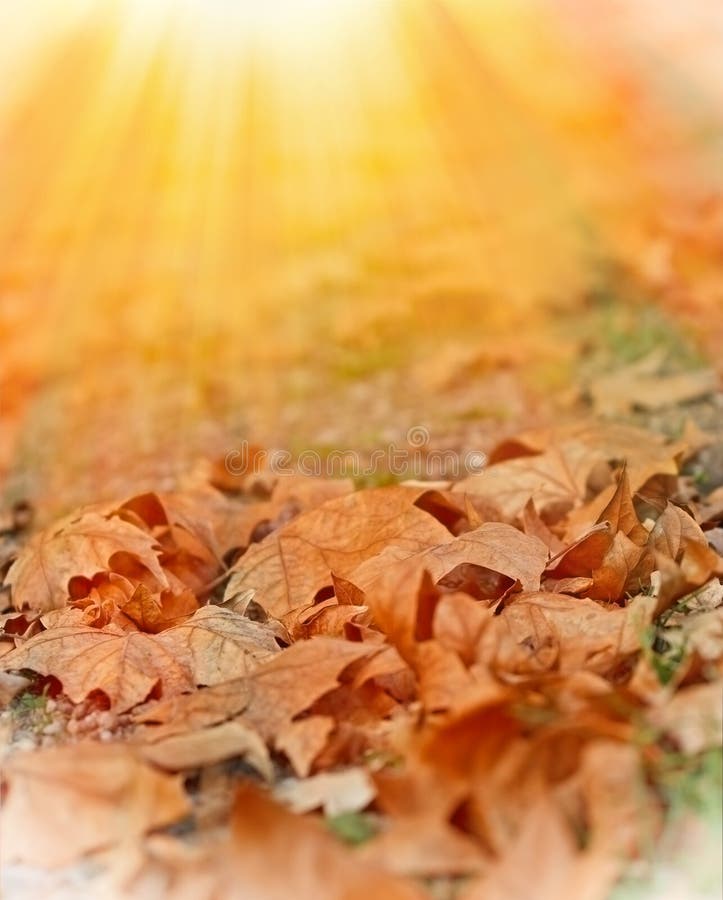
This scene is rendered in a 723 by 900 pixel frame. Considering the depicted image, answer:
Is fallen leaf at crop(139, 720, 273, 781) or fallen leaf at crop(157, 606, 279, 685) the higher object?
fallen leaf at crop(139, 720, 273, 781)

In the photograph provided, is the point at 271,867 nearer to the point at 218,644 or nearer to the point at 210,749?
the point at 210,749

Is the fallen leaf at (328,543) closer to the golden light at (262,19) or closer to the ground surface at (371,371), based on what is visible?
the ground surface at (371,371)

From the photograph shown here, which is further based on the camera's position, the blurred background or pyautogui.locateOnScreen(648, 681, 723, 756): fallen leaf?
the blurred background

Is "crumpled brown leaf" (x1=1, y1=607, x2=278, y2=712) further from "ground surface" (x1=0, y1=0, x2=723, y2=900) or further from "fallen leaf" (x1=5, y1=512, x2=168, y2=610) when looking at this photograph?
"fallen leaf" (x1=5, y1=512, x2=168, y2=610)

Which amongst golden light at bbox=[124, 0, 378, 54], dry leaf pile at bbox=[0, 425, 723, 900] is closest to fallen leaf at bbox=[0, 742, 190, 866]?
dry leaf pile at bbox=[0, 425, 723, 900]

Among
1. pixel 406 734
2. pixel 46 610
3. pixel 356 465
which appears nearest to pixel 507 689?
pixel 406 734

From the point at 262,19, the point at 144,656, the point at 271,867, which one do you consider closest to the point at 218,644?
the point at 144,656

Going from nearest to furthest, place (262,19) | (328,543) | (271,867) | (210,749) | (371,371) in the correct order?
(271,867)
(210,749)
(328,543)
(371,371)
(262,19)
